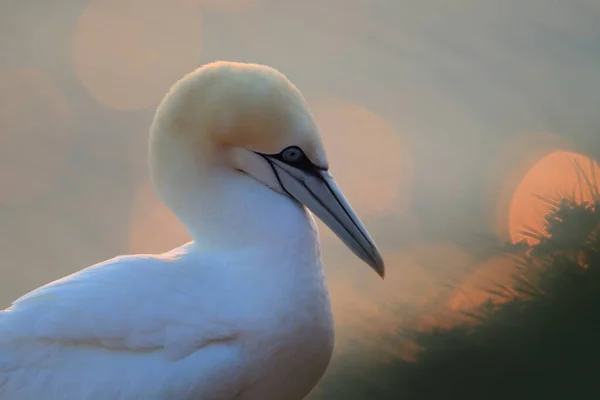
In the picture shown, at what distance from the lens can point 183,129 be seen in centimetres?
178

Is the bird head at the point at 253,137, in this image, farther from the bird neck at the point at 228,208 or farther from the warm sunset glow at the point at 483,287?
the warm sunset glow at the point at 483,287

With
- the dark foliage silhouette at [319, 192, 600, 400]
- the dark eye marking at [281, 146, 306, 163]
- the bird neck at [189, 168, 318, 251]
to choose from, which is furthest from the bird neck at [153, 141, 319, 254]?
the dark foliage silhouette at [319, 192, 600, 400]

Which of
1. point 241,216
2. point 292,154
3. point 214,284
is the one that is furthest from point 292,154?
point 214,284

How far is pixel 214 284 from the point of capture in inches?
65.0

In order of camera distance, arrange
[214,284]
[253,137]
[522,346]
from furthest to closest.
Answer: [522,346] < [253,137] < [214,284]

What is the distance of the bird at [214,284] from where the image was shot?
1.58 m

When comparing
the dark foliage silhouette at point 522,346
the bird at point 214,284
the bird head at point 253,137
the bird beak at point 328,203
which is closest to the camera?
the bird at point 214,284

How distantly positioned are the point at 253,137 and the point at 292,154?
11 cm

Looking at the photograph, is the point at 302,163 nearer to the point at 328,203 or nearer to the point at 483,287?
the point at 328,203

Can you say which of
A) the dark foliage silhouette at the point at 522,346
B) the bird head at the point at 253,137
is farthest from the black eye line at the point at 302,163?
the dark foliage silhouette at the point at 522,346

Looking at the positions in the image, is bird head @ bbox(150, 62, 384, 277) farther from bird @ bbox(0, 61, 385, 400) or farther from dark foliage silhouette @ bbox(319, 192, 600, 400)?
dark foliage silhouette @ bbox(319, 192, 600, 400)

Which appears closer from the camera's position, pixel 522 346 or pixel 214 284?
pixel 214 284

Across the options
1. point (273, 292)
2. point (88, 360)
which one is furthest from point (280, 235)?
point (88, 360)

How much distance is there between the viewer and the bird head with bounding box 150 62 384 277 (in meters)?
1.72
